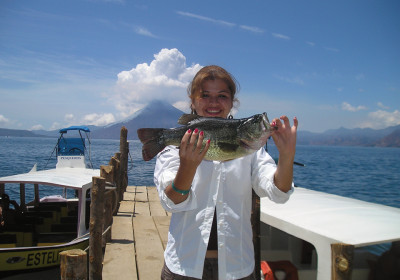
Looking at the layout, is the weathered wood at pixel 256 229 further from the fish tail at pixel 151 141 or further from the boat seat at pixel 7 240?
the boat seat at pixel 7 240

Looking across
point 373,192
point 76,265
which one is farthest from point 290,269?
point 373,192

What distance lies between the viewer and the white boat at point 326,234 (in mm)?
3721

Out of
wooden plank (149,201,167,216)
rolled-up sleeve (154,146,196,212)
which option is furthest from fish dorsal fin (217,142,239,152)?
wooden plank (149,201,167,216)

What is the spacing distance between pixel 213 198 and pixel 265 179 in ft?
1.33

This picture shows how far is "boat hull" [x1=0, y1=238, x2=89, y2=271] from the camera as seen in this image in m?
7.60

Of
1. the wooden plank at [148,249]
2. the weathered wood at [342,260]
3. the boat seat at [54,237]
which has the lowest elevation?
the boat seat at [54,237]

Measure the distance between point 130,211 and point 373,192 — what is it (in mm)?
28526

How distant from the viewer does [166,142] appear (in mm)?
2475

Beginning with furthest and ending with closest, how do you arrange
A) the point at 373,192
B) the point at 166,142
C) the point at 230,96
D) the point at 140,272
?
the point at 373,192, the point at 140,272, the point at 230,96, the point at 166,142

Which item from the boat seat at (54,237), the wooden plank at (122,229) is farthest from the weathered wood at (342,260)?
the boat seat at (54,237)

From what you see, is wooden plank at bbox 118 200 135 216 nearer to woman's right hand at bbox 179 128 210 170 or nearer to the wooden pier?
the wooden pier

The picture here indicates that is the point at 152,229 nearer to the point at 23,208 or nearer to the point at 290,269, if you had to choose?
the point at 23,208

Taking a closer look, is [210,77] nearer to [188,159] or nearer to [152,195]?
[188,159]

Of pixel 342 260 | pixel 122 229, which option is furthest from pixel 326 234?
pixel 122 229
